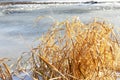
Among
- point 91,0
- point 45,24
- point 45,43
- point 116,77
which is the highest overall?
point 45,43

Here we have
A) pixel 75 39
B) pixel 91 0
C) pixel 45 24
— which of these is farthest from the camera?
pixel 91 0

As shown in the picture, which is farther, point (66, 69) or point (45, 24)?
point (45, 24)

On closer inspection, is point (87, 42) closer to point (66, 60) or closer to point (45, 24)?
point (66, 60)

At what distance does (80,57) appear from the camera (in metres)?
2.45

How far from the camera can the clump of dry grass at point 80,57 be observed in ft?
7.88

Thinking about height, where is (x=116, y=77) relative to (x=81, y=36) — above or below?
below

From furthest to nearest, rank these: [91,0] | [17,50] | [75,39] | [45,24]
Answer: [91,0] → [45,24] → [17,50] → [75,39]

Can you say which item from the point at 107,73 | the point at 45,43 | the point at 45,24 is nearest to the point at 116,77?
the point at 107,73

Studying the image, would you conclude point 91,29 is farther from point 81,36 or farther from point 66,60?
point 66,60

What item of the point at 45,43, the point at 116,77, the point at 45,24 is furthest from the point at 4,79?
the point at 45,24

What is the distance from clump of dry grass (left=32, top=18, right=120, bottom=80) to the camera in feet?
7.88

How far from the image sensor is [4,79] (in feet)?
7.90

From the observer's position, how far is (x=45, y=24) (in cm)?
952

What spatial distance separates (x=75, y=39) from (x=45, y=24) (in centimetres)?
699
